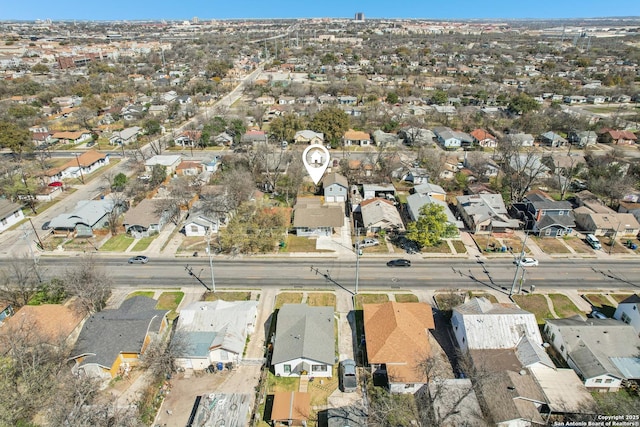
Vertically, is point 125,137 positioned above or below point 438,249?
above

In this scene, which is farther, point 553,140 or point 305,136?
point 305,136

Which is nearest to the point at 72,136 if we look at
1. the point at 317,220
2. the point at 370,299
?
the point at 317,220

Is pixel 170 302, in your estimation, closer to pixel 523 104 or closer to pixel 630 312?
pixel 630 312

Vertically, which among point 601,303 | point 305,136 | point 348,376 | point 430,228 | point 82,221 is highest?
point 305,136

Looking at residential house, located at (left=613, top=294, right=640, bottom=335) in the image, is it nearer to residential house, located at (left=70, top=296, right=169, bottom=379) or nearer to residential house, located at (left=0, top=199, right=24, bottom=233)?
residential house, located at (left=70, top=296, right=169, bottom=379)

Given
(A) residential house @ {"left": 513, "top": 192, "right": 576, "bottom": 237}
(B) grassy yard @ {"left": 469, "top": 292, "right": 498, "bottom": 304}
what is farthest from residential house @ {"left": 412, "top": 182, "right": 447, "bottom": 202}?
(B) grassy yard @ {"left": 469, "top": 292, "right": 498, "bottom": 304}

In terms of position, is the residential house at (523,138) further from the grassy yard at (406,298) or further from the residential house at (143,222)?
the residential house at (143,222)

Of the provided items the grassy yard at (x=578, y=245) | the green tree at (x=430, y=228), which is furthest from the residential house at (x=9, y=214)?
the grassy yard at (x=578, y=245)
